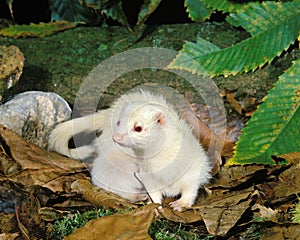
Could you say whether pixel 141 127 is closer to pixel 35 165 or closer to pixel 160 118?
pixel 160 118

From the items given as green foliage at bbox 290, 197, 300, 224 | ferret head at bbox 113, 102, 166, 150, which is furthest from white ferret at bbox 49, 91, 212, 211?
green foliage at bbox 290, 197, 300, 224

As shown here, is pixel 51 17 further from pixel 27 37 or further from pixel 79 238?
pixel 79 238

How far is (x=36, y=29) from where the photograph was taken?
126 inches

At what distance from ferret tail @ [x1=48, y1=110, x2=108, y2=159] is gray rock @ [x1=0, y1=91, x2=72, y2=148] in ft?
0.35

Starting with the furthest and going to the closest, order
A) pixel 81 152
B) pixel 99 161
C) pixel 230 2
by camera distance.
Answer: pixel 230 2, pixel 81 152, pixel 99 161

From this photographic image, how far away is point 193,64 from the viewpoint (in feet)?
8.60

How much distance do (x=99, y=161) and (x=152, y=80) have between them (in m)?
0.74

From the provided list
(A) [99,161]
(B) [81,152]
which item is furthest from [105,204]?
(B) [81,152]

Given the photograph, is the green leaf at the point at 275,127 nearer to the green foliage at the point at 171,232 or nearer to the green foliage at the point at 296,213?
the green foliage at the point at 296,213

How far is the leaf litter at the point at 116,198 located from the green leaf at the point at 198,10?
32.3 inches

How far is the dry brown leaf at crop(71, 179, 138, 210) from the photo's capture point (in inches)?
87.1

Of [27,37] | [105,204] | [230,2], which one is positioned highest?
[230,2]

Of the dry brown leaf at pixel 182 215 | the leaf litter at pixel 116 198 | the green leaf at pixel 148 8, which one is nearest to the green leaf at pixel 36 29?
the green leaf at pixel 148 8

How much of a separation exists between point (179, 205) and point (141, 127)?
31 centimetres
